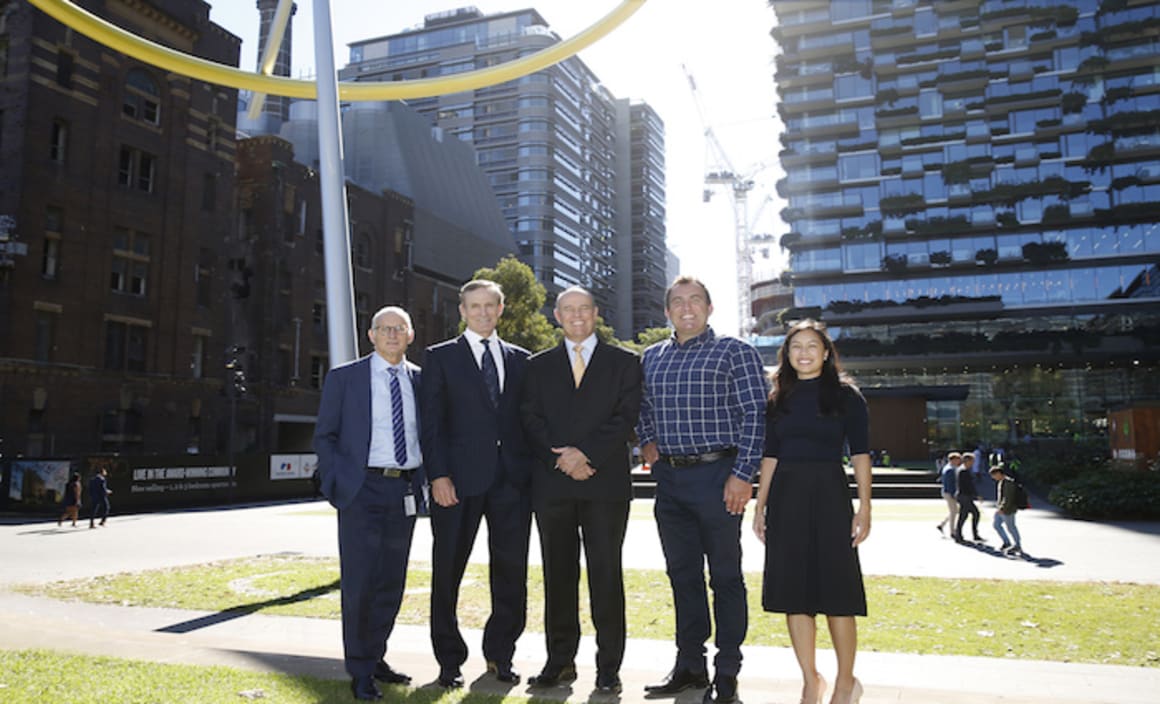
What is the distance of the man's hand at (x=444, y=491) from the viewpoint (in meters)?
4.84

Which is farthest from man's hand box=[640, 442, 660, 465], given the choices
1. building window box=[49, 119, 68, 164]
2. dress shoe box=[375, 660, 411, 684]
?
building window box=[49, 119, 68, 164]

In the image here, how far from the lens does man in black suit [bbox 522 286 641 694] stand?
4754mm

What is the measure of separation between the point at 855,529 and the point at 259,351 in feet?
145

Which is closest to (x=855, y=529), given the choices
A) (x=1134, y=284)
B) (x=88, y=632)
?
(x=88, y=632)

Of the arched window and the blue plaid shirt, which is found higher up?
the arched window

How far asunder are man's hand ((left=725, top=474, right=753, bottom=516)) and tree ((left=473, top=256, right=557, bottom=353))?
3533cm

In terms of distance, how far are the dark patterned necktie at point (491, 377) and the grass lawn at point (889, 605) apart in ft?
8.97

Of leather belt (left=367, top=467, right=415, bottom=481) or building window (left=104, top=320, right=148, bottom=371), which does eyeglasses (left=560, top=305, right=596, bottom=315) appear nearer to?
leather belt (left=367, top=467, right=415, bottom=481)

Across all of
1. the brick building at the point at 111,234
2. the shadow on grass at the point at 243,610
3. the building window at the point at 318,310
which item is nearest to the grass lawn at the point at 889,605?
the shadow on grass at the point at 243,610

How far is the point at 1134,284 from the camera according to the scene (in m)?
61.4

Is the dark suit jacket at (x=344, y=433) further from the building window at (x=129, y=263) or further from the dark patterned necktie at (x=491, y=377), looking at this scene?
the building window at (x=129, y=263)

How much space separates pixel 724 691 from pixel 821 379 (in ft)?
5.94

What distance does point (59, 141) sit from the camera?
33.3 metres

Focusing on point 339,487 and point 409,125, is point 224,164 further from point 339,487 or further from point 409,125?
point 339,487
